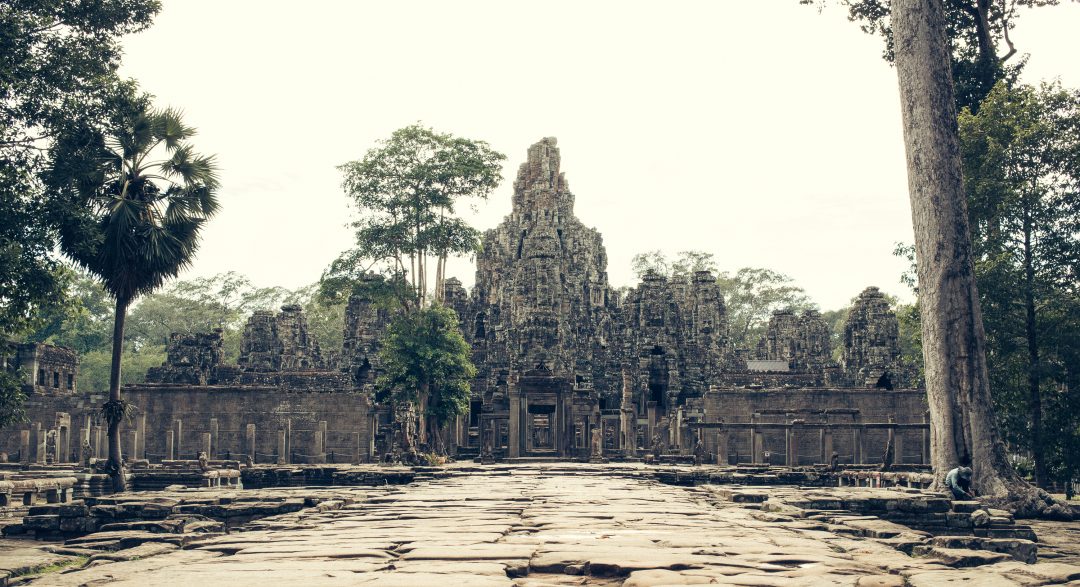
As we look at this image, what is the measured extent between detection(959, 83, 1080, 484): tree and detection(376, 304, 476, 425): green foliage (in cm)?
1740

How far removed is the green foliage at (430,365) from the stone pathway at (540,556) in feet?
73.3

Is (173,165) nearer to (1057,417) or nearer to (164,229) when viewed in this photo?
(164,229)

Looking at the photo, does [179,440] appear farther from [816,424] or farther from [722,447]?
[816,424]

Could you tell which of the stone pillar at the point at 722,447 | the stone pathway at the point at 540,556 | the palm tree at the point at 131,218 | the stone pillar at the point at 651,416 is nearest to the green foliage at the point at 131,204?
the palm tree at the point at 131,218

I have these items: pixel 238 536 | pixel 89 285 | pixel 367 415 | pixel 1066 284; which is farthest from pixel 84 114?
pixel 89 285

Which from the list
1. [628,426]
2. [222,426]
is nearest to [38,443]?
[222,426]

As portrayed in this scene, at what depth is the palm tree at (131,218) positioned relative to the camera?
64.2ft

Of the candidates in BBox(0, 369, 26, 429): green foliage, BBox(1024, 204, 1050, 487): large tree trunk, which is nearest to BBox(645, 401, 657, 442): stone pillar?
BBox(1024, 204, 1050, 487): large tree trunk

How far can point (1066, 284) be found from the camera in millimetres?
23516

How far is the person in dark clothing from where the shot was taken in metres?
14.6

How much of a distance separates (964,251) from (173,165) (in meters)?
16.2

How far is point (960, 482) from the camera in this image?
15.2 m

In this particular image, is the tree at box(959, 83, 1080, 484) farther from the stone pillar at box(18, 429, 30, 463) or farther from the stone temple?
the stone pillar at box(18, 429, 30, 463)

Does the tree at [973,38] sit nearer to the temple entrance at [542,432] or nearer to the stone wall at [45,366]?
the temple entrance at [542,432]
